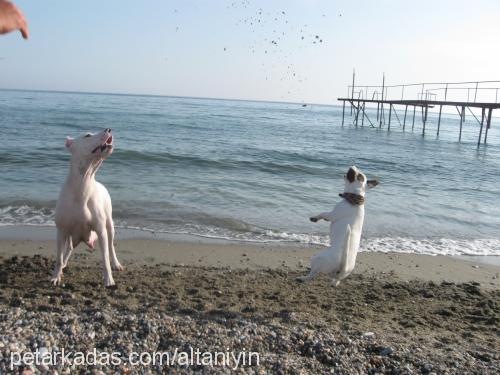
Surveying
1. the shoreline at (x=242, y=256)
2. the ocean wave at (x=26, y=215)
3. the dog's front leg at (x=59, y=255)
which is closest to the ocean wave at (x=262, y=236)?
the ocean wave at (x=26, y=215)

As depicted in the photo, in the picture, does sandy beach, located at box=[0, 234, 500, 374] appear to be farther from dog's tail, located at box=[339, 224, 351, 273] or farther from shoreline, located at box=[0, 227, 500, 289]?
dog's tail, located at box=[339, 224, 351, 273]

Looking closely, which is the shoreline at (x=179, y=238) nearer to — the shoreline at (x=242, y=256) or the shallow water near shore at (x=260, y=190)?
the shoreline at (x=242, y=256)

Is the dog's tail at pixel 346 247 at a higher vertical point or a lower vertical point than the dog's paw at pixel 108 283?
higher

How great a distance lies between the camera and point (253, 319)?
189 inches

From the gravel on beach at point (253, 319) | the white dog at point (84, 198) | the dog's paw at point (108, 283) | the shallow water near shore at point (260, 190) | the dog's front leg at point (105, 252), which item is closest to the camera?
the gravel on beach at point (253, 319)

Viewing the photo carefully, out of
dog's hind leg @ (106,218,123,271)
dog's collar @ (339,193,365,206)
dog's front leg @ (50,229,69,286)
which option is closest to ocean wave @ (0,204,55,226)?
dog's hind leg @ (106,218,123,271)

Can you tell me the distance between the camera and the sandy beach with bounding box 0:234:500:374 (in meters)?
3.97

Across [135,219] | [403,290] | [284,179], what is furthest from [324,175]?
[403,290]

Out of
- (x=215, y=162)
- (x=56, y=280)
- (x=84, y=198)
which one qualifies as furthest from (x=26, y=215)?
(x=215, y=162)

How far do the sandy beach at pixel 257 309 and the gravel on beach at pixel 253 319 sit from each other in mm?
14

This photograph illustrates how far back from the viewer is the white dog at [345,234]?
5.67 meters

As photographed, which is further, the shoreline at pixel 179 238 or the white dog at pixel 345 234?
the shoreline at pixel 179 238

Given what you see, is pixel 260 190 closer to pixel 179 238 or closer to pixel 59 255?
pixel 179 238

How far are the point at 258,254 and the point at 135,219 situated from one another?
9.57 ft
